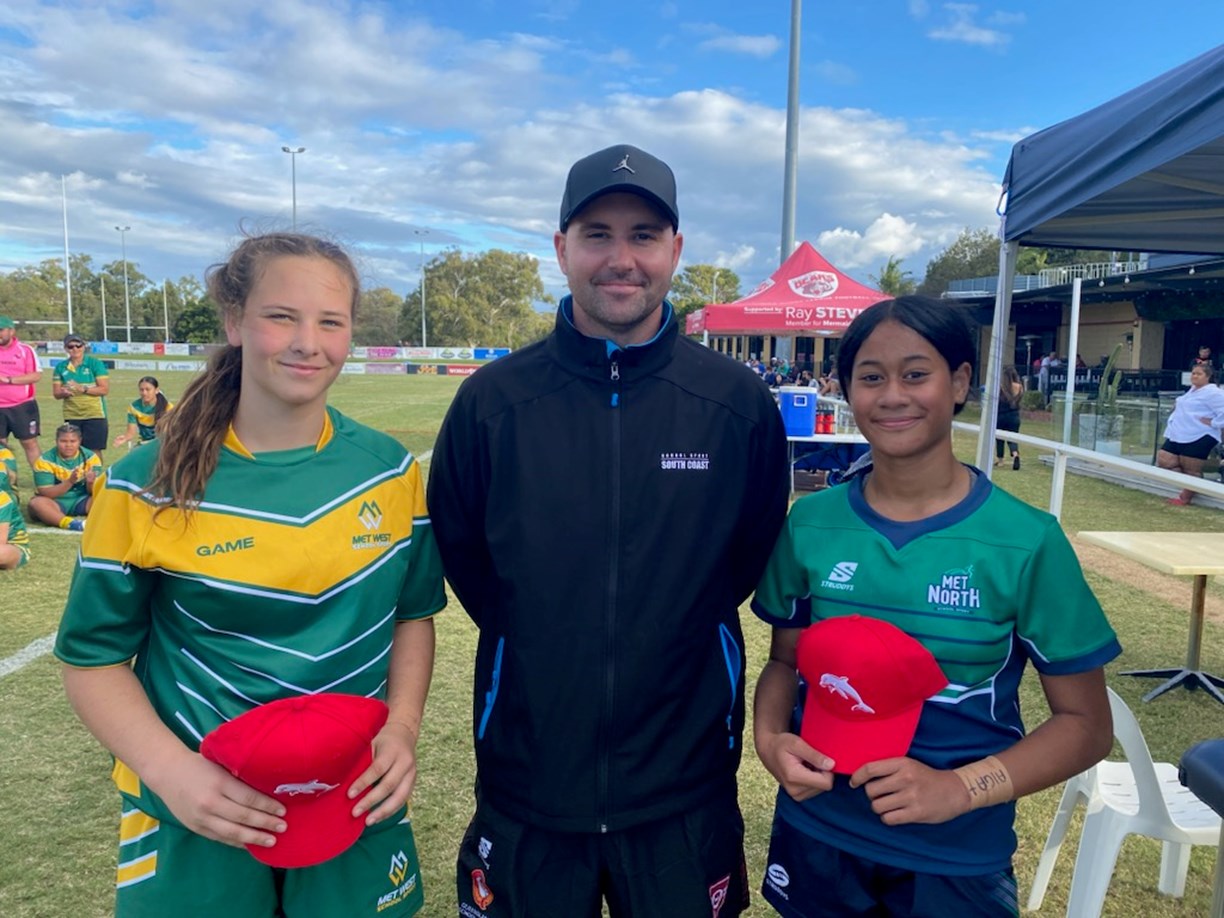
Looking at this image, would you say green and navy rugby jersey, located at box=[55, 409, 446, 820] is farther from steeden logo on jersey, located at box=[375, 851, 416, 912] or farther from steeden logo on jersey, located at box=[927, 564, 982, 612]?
steeden logo on jersey, located at box=[927, 564, 982, 612]

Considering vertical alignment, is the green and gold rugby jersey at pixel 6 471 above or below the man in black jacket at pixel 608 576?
below

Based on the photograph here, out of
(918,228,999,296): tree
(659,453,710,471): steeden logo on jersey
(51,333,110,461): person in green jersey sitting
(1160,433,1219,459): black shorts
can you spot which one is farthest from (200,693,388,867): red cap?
(918,228,999,296): tree

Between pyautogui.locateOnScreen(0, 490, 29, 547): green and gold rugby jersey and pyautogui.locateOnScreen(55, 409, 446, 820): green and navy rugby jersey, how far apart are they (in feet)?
20.8

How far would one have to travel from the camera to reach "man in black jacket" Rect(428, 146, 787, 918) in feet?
5.67

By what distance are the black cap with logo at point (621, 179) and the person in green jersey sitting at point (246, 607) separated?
0.54 meters

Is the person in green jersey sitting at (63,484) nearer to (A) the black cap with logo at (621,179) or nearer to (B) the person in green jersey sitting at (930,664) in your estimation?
(A) the black cap with logo at (621,179)

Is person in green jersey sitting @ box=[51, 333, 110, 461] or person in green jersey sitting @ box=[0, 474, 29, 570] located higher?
person in green jersey sitting @ box=[51, 333, 110, 461]

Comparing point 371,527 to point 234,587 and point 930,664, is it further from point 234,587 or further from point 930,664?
point 930,664

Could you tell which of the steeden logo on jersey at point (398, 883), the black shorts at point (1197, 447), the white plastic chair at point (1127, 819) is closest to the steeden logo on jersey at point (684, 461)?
the steeden logo on jersey at point (398, 883)

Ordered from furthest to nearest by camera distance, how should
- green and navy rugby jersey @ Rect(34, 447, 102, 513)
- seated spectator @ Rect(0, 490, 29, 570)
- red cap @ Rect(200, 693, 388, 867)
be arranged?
green and navy rugby jersey @ Rect(34, 447, 102, 513) < seated spectator @ Rect(0, 490, 29, 570) < red cap @ Rect(200, 693, 388, 867)

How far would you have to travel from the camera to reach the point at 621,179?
1.81 m

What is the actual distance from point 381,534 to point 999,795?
1.24 m

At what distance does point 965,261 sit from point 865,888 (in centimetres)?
6656

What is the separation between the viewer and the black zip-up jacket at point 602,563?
1.73 metres
